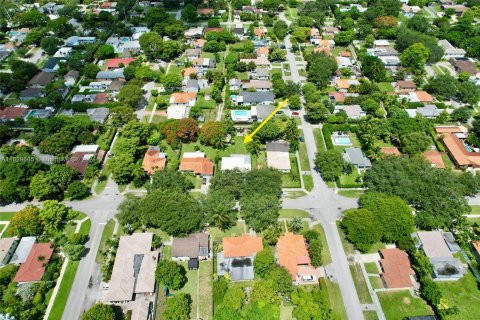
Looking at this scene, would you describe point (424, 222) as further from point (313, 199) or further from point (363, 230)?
point (313, 199)

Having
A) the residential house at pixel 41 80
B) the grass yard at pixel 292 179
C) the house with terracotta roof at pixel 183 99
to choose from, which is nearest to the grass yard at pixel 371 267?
the grass yard at pixel 292 179

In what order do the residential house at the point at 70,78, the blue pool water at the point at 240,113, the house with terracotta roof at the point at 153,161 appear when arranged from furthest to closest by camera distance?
the residential house at the point at 70,78
the blue pool water at the point at 240,113
the house with terracotta roof at the point at 153,161

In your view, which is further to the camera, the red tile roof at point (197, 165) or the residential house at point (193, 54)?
the residential house at point (193, 54)

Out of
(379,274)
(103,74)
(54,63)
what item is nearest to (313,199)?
(379,274)

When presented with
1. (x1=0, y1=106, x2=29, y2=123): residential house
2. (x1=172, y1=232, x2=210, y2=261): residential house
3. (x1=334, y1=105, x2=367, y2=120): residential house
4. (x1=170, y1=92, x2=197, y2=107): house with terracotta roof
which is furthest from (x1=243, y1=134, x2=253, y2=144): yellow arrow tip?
(x1=0, y1=106, x2=29, y2=123): residential house

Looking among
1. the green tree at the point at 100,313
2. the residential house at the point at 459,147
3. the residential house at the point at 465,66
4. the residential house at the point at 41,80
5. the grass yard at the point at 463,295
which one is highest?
the residential house at the point at 465,66

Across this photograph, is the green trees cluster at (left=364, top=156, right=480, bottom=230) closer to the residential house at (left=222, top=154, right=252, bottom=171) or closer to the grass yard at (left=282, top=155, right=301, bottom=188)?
the grass yard at (left=282, top=155, right=301, bottom=188)

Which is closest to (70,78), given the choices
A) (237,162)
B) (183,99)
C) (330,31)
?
(183,99)

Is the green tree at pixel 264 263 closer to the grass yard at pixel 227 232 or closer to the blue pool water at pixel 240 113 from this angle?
the grass yard at pixel 227 232
